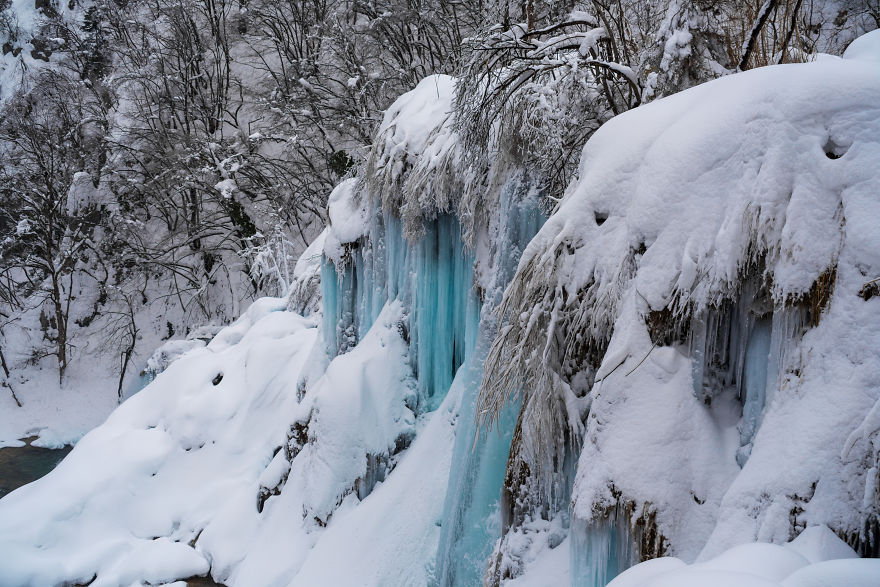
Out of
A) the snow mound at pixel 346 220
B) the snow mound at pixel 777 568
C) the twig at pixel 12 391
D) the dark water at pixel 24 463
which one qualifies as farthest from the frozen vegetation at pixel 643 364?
the twig at pixel 12 391

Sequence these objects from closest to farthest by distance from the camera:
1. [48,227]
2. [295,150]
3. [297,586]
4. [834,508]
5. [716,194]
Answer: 1. [834,508]
2. [716,194]
3. [297,586]
4. [295,150]
5. [48,227]

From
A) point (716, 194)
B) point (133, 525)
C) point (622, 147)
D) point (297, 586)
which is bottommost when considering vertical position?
point (133, 525)

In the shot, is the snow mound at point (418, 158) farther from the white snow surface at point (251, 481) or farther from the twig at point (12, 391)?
the twig at point (12, 391)

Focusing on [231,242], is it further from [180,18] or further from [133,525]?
[133,525]

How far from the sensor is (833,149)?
2.01 meters

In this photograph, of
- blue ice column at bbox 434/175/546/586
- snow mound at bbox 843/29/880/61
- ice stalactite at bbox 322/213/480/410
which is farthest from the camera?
ice stalactite at bbox 322/213/480/410

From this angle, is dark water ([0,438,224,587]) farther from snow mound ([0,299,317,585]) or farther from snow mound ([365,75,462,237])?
snow mound ([365,75,462,237])

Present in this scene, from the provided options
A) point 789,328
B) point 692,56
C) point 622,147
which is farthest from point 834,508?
point 692,56

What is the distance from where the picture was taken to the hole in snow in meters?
2.00

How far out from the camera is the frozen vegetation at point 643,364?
180 centimetres

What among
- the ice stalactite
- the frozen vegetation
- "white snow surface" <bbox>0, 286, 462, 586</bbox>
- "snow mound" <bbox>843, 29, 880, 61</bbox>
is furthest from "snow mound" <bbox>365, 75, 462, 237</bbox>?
"snow mound" <bbox>843, 29, 880, 61</bbox>

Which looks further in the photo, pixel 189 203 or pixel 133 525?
pixel 189 203

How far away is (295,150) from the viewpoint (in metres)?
15.8

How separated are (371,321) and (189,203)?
44.0 ft
